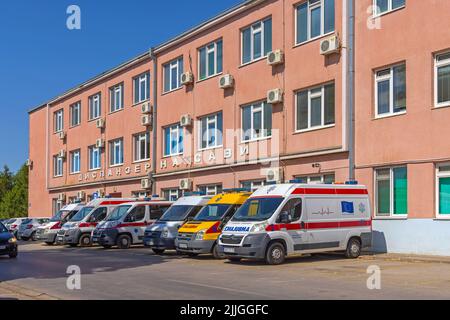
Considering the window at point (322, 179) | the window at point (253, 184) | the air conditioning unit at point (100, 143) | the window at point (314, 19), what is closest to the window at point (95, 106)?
the air conditioning unit at point (100, 143)

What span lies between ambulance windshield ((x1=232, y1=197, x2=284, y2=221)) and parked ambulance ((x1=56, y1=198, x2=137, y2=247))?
10.9 m

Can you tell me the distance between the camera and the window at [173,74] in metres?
35.5

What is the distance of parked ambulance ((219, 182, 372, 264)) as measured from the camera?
734 inches

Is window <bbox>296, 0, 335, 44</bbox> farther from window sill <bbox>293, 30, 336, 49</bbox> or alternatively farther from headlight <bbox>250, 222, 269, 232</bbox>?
headlight <bbox>250, 222, 269, 232</bbox>

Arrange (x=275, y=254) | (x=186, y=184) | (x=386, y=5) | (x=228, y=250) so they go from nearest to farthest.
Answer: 1. (x=275, y=254)
2. (x=228, y=250)
3. (x=386, y=5)
4. (x=186, y=184)

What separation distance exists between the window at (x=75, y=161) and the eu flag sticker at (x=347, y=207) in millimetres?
31105

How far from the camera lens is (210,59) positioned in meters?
32.8

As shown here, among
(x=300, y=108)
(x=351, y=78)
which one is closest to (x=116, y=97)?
(x=300, y=108)

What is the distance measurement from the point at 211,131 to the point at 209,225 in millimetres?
11648

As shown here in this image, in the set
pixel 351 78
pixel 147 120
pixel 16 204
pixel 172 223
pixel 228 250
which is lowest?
pixel 16 204

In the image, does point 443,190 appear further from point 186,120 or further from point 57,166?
point 57,166

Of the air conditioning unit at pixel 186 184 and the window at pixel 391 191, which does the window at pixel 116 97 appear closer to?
the air conditioning unit at pixel 186 184
